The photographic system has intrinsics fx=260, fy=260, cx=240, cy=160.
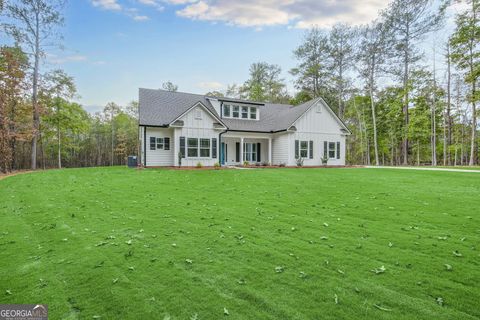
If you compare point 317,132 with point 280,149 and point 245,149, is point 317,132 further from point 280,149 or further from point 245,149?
point 245,149

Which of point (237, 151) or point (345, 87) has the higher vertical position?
point (345, 87)

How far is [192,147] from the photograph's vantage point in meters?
18.9

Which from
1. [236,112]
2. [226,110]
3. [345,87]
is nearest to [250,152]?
[236,112]

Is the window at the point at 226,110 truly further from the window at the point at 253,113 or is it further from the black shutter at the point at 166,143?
the black shutter at the point at 166,143

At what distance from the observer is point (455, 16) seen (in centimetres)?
2316

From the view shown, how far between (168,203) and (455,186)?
34.3ft

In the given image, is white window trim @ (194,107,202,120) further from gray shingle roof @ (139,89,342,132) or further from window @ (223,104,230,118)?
window @ (223,104,230,118)

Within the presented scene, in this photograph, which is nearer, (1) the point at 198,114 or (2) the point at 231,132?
(1) the point at 198,114

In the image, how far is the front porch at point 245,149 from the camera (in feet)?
71.8

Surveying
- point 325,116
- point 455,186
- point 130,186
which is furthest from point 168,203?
point 325,116

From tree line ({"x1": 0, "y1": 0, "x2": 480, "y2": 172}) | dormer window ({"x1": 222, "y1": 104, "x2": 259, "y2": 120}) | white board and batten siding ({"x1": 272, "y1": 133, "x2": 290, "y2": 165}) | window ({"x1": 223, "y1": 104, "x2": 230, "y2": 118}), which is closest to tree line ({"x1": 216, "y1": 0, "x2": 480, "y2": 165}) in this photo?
tree line ({"x1": 0, "y1": 0, "x2": 480, "y2": 172})

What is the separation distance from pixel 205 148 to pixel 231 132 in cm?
275

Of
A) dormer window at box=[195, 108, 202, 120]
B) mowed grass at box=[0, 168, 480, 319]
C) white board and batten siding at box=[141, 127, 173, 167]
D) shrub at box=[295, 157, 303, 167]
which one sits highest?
dormer window at box=[195, 108, 202, 120]

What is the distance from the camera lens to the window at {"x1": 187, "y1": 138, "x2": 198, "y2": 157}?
61.5ft
